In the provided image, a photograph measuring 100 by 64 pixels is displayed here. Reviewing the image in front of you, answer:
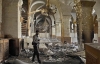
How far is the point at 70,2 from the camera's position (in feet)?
57.8

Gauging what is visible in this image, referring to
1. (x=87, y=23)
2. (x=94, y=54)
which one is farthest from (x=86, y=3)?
(x=94, y=54)

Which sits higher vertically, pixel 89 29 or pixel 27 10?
pixel 27 10

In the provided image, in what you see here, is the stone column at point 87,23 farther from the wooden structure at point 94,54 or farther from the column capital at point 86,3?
the wooden structure at point 94,54

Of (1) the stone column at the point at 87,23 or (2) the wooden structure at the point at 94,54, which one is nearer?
(2) the wooden structure at the point at 94,54

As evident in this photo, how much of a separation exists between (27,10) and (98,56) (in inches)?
644

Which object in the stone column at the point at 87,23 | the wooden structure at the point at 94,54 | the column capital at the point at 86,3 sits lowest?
the wooden structure at the point at 94,54

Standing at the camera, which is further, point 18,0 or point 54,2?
point 54,2

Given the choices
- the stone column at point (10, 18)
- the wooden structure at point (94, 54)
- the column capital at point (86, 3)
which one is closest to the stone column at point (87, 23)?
the column capital at point (86, 3)

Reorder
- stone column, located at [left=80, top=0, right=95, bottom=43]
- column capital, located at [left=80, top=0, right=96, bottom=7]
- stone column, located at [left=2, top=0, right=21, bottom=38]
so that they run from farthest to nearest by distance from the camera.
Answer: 1. stone column, located at [left=80, top=0, right=95, bottom=43]
2. column capital, located at [left=80, top=0, right=96, bottom=7]
3. stone column, located at [left=2, top=0, right=21, bottom=38]

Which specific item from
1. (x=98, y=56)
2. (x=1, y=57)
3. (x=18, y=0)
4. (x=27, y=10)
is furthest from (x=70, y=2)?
(x=98, y=56)

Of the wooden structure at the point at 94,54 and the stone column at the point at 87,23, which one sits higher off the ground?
the stone column at the point at 87,23

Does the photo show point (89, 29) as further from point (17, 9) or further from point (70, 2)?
point (70, 2)

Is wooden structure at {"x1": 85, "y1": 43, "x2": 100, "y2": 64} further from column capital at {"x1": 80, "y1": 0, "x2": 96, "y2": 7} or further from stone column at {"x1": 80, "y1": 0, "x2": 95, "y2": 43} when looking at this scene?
column capital at {"x1": 80, "y1": 0, "x2": 96, "y2": 7}

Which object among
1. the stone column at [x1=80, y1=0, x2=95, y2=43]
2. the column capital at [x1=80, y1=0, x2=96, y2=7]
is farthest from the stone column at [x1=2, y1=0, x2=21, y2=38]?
the stone column at [x1=80, y1=0, x2=95, y2=43]
